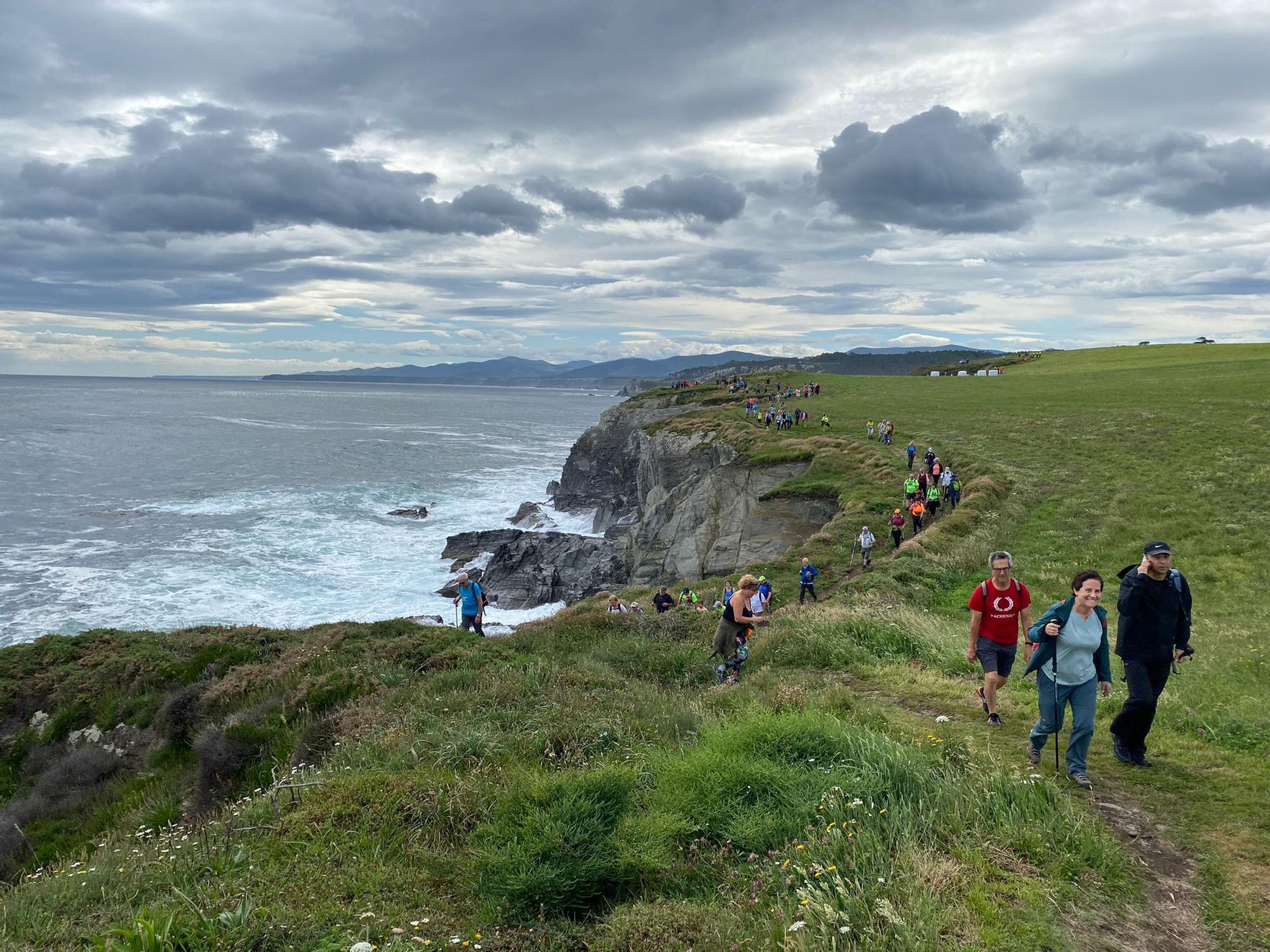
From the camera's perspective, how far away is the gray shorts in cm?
795

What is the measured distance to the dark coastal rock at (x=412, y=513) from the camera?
53.0 meters

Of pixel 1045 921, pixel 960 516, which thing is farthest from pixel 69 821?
pixel 960 516

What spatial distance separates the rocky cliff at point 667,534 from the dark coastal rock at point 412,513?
9352 millimetres

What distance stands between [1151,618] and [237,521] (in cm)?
5385

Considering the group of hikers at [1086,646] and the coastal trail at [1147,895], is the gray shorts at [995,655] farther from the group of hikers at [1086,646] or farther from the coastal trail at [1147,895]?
the coastal trail at [1147,895]

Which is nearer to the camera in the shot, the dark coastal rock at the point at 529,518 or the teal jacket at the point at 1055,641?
the teal jacket at the point at 1055,641

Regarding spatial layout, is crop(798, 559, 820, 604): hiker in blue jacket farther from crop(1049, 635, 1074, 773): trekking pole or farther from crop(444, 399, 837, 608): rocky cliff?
crop(1049, 635, 1074, 773): trekking pole

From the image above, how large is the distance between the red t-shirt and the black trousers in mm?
1136

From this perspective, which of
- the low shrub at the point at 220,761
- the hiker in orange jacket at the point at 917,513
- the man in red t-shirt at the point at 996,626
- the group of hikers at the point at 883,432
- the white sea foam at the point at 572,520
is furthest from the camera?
the white sea foam at the point at 572,520

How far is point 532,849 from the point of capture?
512 cm

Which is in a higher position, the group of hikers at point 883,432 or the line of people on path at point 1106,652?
the group of hikers at point 883,432

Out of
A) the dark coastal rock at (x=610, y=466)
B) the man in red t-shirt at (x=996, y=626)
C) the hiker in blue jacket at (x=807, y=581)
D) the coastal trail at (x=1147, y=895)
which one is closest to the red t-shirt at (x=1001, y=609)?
the man in red t-shirt at (x=996, y=626)

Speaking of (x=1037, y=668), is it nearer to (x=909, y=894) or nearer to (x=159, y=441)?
(x=909, y=894)

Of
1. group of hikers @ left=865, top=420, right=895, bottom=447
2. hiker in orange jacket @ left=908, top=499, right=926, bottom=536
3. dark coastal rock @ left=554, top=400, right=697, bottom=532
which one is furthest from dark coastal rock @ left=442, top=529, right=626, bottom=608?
hiker in orange jacket @ left=908, top=499, right=926, bottom=536
